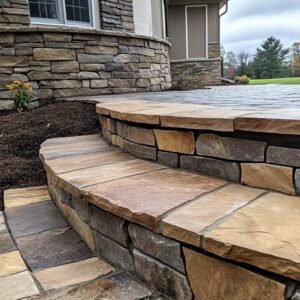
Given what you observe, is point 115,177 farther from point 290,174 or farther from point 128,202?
point 290,174

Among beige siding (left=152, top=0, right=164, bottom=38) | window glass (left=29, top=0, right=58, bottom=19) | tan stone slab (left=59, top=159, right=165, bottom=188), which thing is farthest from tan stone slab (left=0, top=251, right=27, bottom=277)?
beige siding (left=152, top=0, right=164, bottom=38)

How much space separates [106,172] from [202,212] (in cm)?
73

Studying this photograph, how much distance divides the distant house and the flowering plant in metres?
0.28

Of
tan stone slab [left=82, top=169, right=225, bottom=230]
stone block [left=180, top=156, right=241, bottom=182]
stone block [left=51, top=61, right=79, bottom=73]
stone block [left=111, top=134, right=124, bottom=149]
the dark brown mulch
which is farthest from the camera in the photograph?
stone block [left=51, top=61, right=79, bottom=73]

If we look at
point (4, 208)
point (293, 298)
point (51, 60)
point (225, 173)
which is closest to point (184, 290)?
point (293, 298)

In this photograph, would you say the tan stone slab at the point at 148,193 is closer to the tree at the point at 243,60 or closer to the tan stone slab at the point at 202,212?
the tan stone slab at the point at 202,212

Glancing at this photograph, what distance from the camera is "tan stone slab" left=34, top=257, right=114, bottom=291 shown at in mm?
1297

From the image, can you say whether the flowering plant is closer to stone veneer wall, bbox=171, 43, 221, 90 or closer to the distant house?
the distant house

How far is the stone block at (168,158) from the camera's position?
1.74 m

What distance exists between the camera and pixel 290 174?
1271 millimetres

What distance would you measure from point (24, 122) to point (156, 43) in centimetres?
340

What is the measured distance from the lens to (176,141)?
5.60 ft

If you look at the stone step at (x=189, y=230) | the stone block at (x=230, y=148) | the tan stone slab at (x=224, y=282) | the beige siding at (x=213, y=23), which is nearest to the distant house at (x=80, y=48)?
the stone step at (x=189, y=230)

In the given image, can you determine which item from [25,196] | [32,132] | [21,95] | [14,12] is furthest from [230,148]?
[14,12]
